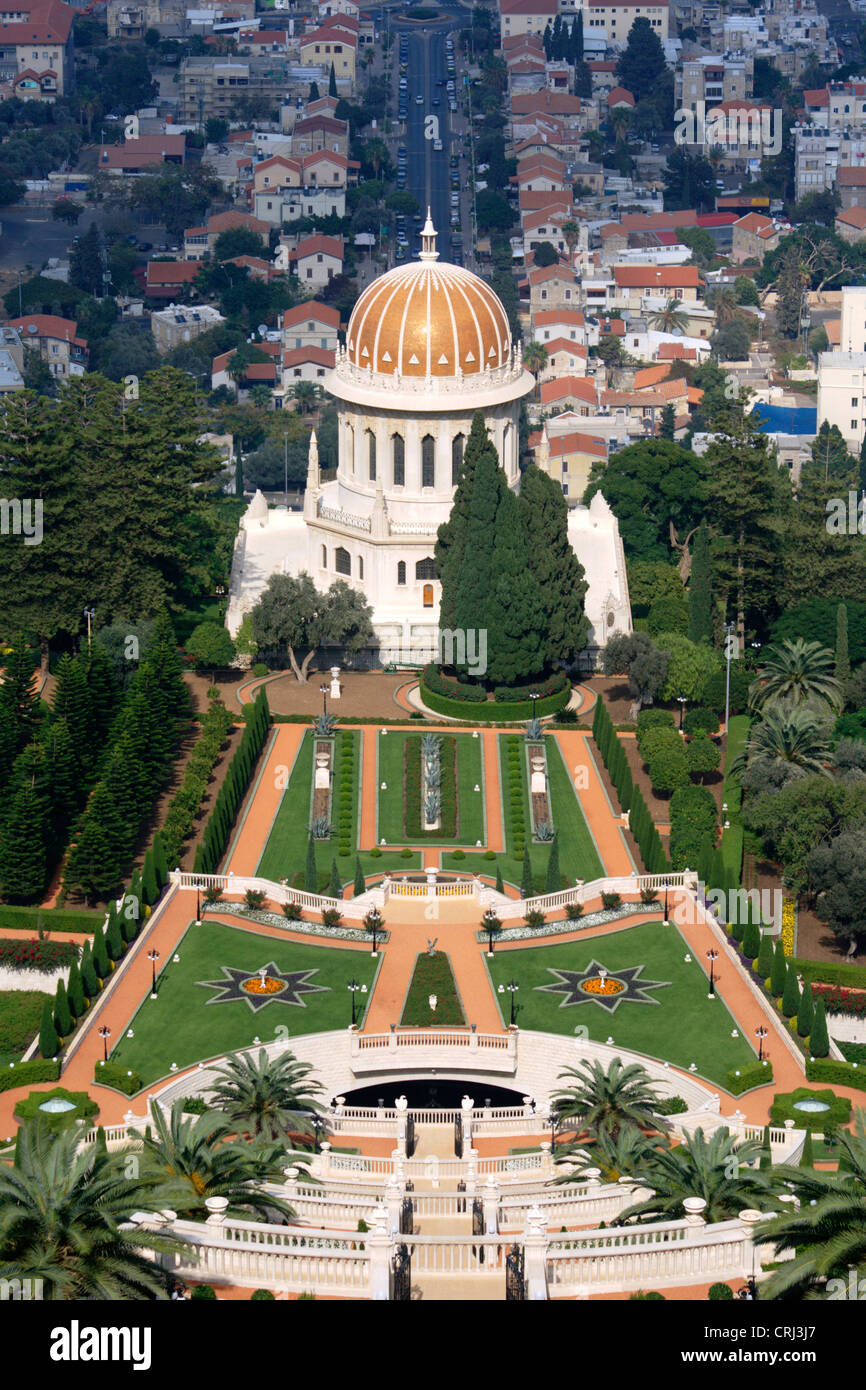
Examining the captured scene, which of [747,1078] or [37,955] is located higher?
[37,955]

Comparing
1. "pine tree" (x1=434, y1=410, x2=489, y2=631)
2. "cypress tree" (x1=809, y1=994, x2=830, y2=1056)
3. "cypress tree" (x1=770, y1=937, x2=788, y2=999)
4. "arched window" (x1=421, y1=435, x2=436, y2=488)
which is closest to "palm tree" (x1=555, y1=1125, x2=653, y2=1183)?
"cypress tree" (x1=809, y1=994, x2=830, y2=1056)

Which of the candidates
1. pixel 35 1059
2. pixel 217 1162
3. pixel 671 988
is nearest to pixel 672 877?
pixel 671 988

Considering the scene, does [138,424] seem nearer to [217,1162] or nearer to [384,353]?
[384,353]

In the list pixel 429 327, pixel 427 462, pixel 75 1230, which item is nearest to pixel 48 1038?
pixel 75 1230

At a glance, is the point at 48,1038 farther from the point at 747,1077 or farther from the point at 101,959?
the point at 747,1077

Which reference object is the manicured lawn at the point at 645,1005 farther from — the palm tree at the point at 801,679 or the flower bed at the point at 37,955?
the palm tree at the point at 801,679

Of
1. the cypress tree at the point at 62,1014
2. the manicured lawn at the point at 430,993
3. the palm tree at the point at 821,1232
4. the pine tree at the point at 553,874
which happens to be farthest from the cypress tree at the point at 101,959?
the palm tree at the point at 821,1232
